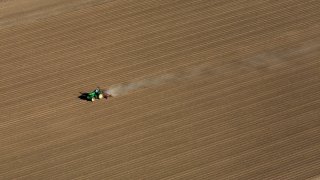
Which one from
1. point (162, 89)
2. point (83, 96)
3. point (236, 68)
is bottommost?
point (162, 89)

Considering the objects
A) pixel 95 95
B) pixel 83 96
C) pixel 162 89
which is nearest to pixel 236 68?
pixel 162 89

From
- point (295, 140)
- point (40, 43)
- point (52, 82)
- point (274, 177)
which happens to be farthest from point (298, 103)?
point (40, 43)

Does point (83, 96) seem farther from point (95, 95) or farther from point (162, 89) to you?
point (162, 89)

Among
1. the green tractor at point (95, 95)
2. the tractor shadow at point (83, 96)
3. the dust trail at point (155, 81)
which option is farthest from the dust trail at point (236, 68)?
the tractor shadow at point (83, 96)

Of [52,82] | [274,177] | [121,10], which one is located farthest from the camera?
[121,10]

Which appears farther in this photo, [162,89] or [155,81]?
[155,81]

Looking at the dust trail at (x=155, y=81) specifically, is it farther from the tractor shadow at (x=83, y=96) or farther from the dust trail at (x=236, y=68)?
the tractor shadow at (x=83, y=96)

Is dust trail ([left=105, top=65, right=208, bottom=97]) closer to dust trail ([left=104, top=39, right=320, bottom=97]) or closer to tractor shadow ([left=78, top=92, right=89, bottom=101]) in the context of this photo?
dust trail ([left=104, top=39, right=320, bottom=97])

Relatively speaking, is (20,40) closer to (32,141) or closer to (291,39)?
(32,141)

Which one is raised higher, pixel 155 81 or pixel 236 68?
pixel 155 81
